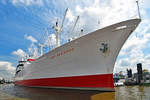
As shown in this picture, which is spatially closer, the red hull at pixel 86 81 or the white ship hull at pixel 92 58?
the white ship hull at pixel 92 58

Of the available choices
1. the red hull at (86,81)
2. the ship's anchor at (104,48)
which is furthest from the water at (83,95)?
the ship's anchor at (104,48)

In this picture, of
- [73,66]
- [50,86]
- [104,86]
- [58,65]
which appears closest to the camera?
[104,86]

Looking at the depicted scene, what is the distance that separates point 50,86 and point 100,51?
282 inches

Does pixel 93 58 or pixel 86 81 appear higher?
pixel 93 58

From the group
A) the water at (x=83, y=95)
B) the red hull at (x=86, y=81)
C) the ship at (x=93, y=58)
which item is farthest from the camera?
the red hull at (x=86, y=81)

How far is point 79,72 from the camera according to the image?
10016mm

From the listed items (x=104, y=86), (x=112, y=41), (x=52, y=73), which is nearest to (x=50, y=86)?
(x=52, y=73)

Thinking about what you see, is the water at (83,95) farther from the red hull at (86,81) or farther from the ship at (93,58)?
the ship at (93,58)

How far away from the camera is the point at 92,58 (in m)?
9.52

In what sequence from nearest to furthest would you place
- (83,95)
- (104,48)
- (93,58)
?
(83,95) → (104,48) → (93,58)

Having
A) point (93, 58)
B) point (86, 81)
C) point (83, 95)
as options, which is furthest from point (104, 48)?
point (83, 95)

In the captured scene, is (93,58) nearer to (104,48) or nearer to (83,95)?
(104,48)

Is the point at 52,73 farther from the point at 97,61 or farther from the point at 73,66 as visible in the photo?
the point at 97,61

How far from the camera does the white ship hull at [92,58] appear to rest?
8782 millimetres
